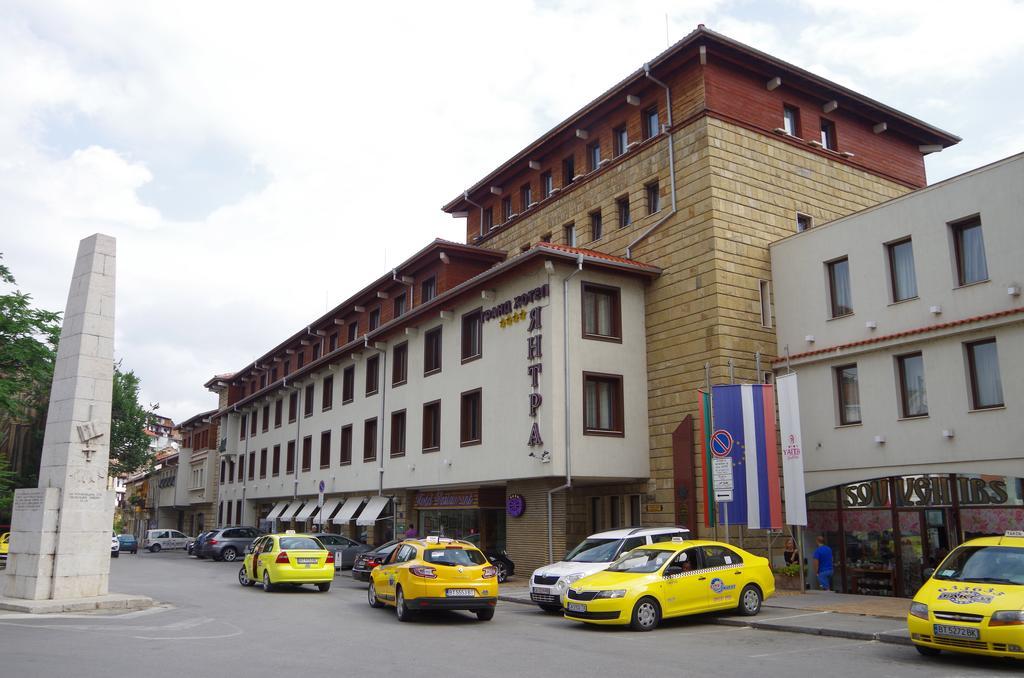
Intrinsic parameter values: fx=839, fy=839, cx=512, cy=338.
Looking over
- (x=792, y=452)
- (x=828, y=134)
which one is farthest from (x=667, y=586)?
(x=828, y=134)

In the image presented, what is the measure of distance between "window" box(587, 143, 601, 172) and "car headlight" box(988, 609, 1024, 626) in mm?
20379

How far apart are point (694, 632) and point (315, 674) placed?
7.11 m

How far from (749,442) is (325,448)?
25122mm

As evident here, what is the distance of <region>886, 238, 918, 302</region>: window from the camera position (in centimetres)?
2028

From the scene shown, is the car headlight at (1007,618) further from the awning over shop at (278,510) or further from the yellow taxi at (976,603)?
the awning over shop at (278,510)

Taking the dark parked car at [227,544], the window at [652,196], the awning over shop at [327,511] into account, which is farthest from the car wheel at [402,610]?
the dark parked car at [227,544]

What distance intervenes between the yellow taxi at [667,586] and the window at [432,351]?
15017mm

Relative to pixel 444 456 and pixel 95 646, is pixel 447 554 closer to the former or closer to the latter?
pixel 95 646

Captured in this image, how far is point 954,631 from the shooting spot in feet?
34.9

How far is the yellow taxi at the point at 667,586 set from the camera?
1419 centimetres

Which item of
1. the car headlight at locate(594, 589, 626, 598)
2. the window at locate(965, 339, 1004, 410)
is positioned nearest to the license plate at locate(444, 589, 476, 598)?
the car headlight at locate(594, 589, 626, 598)

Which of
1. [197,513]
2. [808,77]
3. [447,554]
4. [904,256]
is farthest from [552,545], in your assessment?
[197,513]

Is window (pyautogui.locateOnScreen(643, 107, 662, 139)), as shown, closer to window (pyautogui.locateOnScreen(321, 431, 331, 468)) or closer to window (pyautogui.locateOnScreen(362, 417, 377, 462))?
window (pyautogui.locateOnScreen(362, 417, 377, 462))

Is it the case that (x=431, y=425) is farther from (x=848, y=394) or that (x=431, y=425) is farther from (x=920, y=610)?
(x=920, y=610)
